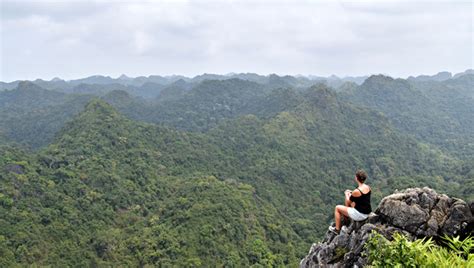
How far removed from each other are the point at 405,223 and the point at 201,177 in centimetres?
5632

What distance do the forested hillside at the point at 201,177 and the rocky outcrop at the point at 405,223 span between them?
3536 cm

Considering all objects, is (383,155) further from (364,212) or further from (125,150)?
(364,212)

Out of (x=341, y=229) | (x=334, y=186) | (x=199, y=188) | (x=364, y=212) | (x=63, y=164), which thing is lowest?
(x=334, y=186)

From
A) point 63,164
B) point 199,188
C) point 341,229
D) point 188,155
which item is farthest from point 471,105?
point 341,229

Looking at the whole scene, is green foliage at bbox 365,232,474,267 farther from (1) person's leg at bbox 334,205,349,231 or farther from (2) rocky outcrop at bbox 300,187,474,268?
(1) person's leg at bbox 334,205,349,231

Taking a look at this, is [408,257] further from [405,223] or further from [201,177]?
[201,177]

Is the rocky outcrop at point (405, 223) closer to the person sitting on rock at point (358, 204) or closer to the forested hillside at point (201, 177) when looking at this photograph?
the person sitting on rock at point (358, 204)

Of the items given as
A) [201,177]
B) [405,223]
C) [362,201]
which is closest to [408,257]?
[362,201]

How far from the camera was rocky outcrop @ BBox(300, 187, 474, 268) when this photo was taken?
40.3 ft

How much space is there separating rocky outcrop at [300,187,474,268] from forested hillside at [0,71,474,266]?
1392 inches

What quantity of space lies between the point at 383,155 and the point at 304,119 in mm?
25211

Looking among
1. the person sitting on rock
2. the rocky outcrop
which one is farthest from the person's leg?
the rocky outcrop

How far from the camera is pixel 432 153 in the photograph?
110 m

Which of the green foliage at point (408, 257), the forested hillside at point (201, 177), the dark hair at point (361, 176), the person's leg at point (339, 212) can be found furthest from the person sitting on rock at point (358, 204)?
the forested hillside at point (201, 177)
